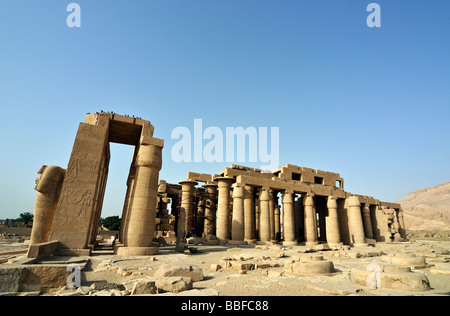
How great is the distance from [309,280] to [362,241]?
19859mm

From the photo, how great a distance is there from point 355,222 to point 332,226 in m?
2.62

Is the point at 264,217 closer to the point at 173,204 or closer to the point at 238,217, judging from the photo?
the point at 238,217

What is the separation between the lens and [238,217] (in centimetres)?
1880

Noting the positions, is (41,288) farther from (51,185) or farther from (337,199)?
(337,199)

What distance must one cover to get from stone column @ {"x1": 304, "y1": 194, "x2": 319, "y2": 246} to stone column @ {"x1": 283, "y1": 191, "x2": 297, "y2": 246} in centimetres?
154

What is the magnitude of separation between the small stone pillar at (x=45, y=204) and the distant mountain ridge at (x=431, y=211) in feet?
244

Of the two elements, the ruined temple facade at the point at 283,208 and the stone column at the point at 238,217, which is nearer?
the stone column at the point at 238,217

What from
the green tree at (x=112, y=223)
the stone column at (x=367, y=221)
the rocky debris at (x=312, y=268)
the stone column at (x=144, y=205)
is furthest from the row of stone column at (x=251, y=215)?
the green tree at (x=112, y=223)

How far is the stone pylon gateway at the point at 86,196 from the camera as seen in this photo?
8.66 m

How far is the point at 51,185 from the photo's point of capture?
9.05 metres

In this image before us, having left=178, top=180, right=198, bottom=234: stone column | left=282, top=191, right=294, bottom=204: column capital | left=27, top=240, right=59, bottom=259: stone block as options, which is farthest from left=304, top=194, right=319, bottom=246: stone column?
left=27, top=240, right=59, bottom=259: stone block

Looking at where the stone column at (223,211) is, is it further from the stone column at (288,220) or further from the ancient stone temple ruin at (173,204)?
the stone column at (288,220)

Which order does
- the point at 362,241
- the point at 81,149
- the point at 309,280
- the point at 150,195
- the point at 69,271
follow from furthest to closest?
the point at 362,241
the point at 150,195
the point at 81,149
the point at 309,280
the point at 69,271
